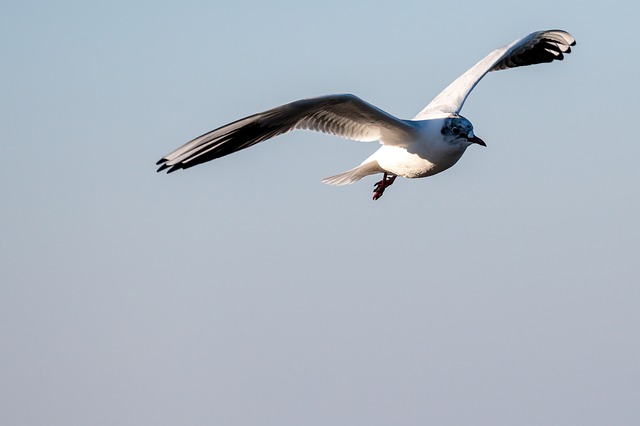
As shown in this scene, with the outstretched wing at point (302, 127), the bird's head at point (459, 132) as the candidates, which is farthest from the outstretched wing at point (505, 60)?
the outstretched wing at point (302, 127)

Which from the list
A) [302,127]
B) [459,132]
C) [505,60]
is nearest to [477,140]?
[459,132]

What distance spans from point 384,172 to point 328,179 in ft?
2.92

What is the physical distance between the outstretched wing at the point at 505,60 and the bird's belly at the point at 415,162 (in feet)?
1.82

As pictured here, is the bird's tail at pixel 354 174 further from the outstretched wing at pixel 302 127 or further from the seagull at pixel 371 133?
the outstretched wing at pixel 302 127

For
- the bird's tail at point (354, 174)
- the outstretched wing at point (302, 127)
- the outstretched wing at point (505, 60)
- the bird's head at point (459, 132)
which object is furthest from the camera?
the outstretched wing at point (505, 60)

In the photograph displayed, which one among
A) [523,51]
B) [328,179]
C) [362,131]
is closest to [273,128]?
[362,131]

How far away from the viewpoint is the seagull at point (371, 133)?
30.5ft

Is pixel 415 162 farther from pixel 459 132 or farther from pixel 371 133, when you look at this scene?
pixel 371 133

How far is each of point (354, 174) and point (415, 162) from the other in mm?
1407

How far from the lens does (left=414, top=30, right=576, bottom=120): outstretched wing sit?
11.3 meters

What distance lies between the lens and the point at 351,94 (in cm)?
965

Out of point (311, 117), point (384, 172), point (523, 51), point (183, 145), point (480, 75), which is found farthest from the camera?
point (523, 51)

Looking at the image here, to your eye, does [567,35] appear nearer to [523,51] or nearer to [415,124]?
[523,51]

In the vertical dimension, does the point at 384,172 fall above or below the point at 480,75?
below
